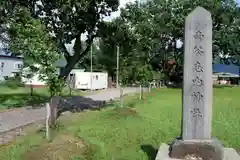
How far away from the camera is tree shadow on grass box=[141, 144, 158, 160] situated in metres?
8.86

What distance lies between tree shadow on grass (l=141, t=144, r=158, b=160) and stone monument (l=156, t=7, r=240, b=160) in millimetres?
1178

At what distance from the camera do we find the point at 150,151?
31.0 ft

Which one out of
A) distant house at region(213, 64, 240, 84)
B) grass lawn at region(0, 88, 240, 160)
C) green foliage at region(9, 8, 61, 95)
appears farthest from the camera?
distant house at region(213, 64, 240, 84)

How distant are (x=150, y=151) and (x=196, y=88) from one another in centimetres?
254

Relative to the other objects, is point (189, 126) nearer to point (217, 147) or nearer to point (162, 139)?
point (217, 147)

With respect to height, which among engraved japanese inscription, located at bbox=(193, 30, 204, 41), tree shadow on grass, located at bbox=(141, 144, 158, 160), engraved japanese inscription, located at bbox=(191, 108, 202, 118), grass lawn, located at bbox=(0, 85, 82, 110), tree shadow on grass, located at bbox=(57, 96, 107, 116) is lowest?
tree shadow on grass, located at bbox=(141, 144, 158, 160)

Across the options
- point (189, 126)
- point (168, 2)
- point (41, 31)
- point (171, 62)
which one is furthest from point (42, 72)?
point (171, 62)

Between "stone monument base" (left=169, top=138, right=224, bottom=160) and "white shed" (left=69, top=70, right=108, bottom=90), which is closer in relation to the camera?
"stone monument base" (left=169, top=138, right=224, bottom=160)

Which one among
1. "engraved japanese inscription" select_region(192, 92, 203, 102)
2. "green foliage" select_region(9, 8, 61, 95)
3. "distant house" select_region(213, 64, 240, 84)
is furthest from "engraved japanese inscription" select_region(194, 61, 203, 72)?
"distant house" select_region(213, 64, 240, 84)

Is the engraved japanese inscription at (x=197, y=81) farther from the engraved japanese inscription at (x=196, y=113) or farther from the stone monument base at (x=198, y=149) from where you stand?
the stone monument base at (x=198, y=149)

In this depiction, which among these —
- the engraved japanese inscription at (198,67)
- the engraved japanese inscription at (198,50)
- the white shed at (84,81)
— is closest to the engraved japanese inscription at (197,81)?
the engraved japanese inscription at (198,67)

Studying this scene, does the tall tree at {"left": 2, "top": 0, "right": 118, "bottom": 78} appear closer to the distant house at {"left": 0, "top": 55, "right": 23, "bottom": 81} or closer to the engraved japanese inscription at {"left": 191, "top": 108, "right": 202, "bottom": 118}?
the engraved japanese inscription at {"left": 191, "top": 108, "right": 202, "bottom": 118}

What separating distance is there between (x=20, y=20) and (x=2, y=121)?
400 centimetres

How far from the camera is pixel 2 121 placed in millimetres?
14812
